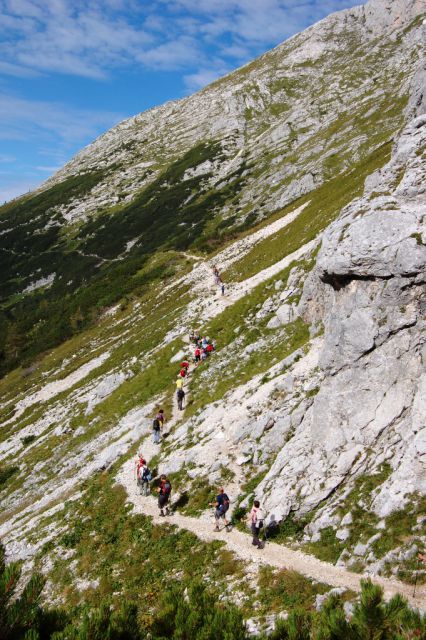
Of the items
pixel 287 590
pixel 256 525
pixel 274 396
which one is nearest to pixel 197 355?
pixel 274 396

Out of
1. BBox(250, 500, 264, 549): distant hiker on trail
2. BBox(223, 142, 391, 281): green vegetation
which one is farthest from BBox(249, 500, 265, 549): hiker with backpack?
BBox(223, 142, 391, 281): green vegetation

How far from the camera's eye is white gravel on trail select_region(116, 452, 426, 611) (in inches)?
513

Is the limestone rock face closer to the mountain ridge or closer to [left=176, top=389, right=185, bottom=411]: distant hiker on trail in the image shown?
the mountain ridge

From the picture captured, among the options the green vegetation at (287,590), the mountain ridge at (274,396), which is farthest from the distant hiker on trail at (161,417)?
the green vegetation at (287,590)

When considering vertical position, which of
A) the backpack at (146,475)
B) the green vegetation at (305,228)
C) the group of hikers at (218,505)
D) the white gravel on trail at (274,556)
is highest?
the green vegetation at (305,228)

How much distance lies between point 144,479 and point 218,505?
7.06m

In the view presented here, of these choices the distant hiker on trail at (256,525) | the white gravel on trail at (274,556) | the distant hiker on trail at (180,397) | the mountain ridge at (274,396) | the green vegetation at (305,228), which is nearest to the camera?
the white gravel on trail at (274,556)

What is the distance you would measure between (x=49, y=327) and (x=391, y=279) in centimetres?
9146

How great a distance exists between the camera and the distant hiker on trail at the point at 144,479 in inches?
983

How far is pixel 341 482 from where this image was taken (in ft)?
57.8

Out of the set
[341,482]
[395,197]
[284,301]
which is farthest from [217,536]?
[284,301]

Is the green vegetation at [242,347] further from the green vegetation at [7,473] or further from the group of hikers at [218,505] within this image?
the green vegetation at [7,473]

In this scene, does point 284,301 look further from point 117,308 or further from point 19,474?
point 117,308

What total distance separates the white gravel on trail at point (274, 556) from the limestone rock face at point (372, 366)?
1502 millimetres
